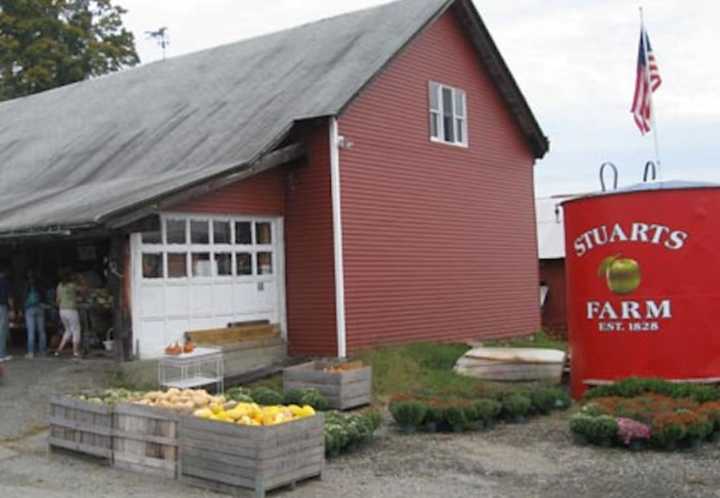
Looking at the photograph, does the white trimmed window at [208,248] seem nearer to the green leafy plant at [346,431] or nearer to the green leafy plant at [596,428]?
the green leafy plant at [346,431]

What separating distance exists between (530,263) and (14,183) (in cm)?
1302

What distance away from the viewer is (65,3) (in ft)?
139

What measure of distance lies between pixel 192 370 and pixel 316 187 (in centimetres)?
469

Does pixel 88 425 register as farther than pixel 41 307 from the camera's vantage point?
No

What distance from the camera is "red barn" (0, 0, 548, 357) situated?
16.2 m

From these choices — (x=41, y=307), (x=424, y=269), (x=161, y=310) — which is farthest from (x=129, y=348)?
(x=424, y=269)

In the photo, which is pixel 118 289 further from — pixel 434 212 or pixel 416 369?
pixel 434 212

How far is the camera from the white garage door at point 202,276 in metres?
15.7

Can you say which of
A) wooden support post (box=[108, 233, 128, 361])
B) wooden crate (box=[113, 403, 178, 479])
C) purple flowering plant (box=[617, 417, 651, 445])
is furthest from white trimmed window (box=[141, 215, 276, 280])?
purple flowering plant (box=[617, 417, 651, 445])

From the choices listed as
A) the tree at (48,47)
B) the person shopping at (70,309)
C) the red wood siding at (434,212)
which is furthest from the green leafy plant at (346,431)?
the tree at (48,47)

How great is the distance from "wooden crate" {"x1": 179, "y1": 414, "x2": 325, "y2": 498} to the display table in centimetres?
466

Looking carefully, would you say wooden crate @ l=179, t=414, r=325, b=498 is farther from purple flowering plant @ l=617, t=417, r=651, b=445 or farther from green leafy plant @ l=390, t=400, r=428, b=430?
purple flowering plant @ l=617, t=417, r=651, b=445

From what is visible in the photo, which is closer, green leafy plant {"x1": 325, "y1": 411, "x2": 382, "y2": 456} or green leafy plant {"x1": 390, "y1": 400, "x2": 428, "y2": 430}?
green leafy plant {"x1": 325, "y1": 411, "x2": 382, "y2": 456}

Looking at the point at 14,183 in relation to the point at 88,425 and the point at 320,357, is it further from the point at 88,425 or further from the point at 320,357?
the point at 88,425
